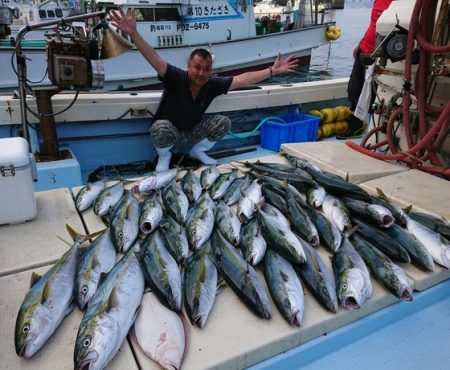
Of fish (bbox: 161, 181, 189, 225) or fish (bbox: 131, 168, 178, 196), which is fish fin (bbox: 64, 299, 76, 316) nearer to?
fish (bbox: 161, 181, 189, 225)

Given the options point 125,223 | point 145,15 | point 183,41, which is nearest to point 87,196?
point 125,223

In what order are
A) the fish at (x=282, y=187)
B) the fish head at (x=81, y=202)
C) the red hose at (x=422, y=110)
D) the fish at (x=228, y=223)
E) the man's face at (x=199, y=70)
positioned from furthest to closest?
the man's face at (x=199, y=70), the red hose at (x=422, y=110), the fish at (x=282, y=187), the fish head at (x=81, y=202), the fish at (x=228, y=223)

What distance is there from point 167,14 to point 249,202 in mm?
11035

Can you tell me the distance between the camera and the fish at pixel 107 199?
2296 millimetres

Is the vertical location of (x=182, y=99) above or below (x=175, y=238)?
above

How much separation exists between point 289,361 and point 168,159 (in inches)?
113

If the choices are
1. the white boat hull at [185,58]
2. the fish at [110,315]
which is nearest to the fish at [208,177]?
the fish at [110,315]

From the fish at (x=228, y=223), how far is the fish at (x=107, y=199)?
0.69 m

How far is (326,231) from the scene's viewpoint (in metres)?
2.08

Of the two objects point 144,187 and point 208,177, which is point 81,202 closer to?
point 144,187

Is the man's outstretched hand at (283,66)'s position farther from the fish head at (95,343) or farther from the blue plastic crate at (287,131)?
the fish head at (95,343)

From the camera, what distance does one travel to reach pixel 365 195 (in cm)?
246

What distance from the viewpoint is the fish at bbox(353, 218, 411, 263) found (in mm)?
1905

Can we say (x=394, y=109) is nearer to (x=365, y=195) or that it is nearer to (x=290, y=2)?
(x=365, y=195)
